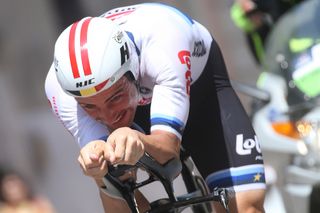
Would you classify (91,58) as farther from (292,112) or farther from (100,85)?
(292,112)

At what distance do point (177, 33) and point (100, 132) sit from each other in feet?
1.86

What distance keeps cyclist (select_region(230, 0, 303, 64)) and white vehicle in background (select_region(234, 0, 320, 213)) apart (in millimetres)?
869

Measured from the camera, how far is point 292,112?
689 centimetres

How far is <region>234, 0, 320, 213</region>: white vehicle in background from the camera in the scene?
A: 6375 millimetres

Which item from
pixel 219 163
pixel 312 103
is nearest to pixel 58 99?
pixel 219 163

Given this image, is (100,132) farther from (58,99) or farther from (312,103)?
(312,103)

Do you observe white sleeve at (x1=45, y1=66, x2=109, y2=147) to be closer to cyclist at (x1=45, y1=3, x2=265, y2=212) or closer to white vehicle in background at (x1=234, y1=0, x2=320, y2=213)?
cyclist at (x1=45, y1=3, x2=265, y2=212)

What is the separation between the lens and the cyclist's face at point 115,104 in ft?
13.8

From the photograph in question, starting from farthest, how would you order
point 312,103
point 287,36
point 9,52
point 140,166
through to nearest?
point 9,52 → point 287,36 → point 312,103 → point 140,166

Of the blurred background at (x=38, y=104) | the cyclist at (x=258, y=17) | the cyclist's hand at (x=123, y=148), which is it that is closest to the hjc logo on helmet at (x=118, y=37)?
the cyclist's hand at (x=123, y=148)

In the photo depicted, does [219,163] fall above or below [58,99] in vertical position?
below

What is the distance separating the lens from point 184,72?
4.40 metres

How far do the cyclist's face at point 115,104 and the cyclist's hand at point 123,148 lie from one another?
33 centimetres

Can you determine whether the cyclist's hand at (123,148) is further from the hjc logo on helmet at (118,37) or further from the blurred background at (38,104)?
the blurred background at (38,104)
